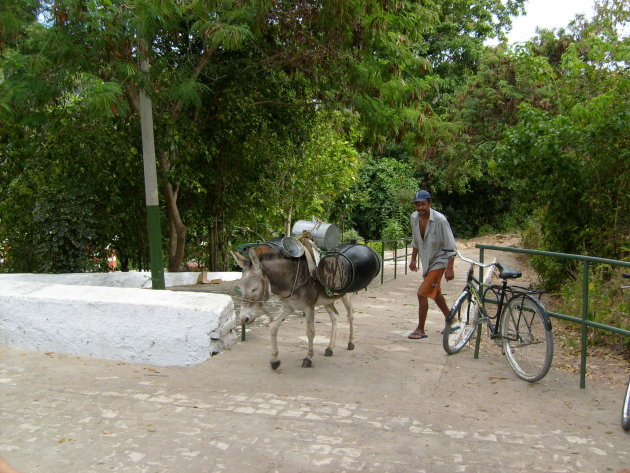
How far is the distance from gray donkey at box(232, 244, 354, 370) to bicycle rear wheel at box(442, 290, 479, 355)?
1.33m

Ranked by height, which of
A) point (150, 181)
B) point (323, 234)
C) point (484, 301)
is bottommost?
point (484, 301)

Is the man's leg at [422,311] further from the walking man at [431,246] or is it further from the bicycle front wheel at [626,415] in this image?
the bicycle front wheel at [626,415]

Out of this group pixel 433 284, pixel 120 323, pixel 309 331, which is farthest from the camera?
pixel 433 284

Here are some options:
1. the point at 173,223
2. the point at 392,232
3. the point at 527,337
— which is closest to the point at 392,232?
the point at 392,232

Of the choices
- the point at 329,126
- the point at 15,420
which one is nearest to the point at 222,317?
the point at 15,420

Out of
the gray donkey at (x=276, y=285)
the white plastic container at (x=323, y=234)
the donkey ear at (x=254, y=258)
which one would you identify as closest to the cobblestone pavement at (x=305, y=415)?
the gray donkey at (x=276, y=285)

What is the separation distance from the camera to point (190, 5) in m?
7.61

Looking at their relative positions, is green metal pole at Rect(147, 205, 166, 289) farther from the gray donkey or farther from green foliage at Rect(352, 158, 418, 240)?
green foliage at Rect(352, 158, 418, 240)

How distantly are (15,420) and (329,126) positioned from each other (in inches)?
463

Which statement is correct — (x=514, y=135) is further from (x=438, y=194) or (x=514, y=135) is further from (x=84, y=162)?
(x=438, y=194)

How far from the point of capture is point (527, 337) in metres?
5.68

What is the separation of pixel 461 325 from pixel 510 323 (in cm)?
79

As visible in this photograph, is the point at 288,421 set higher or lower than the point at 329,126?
lower

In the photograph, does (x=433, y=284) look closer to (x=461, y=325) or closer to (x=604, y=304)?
(x=461, y=325)
